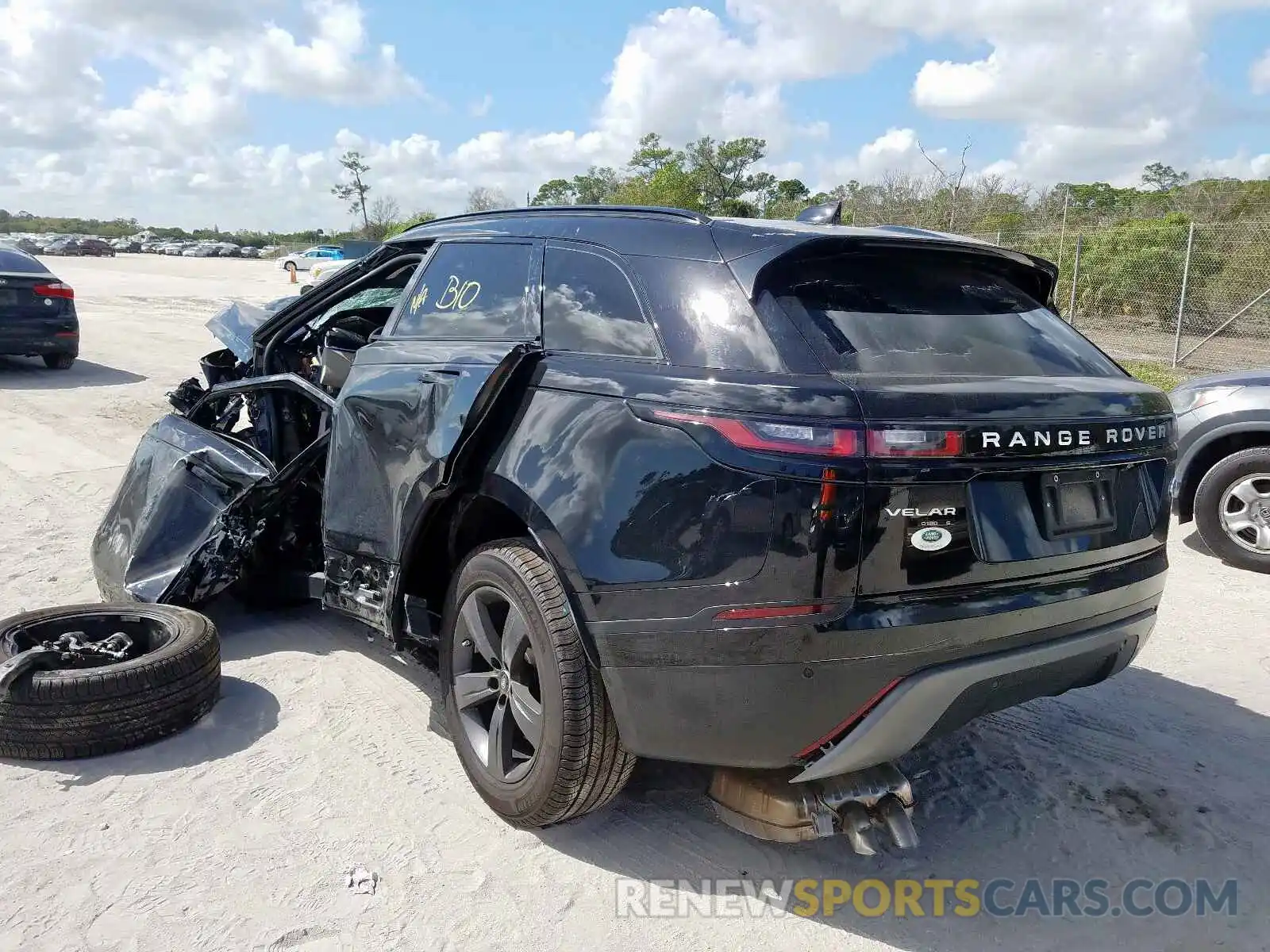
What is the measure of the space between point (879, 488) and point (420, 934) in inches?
65.8

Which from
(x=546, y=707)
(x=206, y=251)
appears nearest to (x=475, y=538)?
(x=546, y=707)

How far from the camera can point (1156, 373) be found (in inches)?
529

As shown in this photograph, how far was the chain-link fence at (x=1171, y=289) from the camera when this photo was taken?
13859 mm

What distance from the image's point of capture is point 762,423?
7.80 feet

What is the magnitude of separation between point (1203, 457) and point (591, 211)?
4.89 m

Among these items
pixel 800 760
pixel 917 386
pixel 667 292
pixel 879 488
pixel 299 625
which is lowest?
pixel 299 625

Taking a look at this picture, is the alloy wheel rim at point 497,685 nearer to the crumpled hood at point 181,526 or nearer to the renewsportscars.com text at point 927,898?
the renewsportscars.com text at point 927,898

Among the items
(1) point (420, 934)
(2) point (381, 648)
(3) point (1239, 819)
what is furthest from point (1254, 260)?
(1) point (420, 934)

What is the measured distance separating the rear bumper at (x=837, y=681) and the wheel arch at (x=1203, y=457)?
421 cm

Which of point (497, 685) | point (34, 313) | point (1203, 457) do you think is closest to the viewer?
point (497, 685)

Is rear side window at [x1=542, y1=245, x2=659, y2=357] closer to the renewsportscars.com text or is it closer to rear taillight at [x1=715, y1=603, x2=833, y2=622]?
rear taillight at [x1=715, y1=603, x2=833, y2=622]

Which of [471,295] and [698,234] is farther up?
[698,234]

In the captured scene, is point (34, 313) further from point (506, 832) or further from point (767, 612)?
point (767, 612)

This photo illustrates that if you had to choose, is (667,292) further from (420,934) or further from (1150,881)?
(1150,881)
